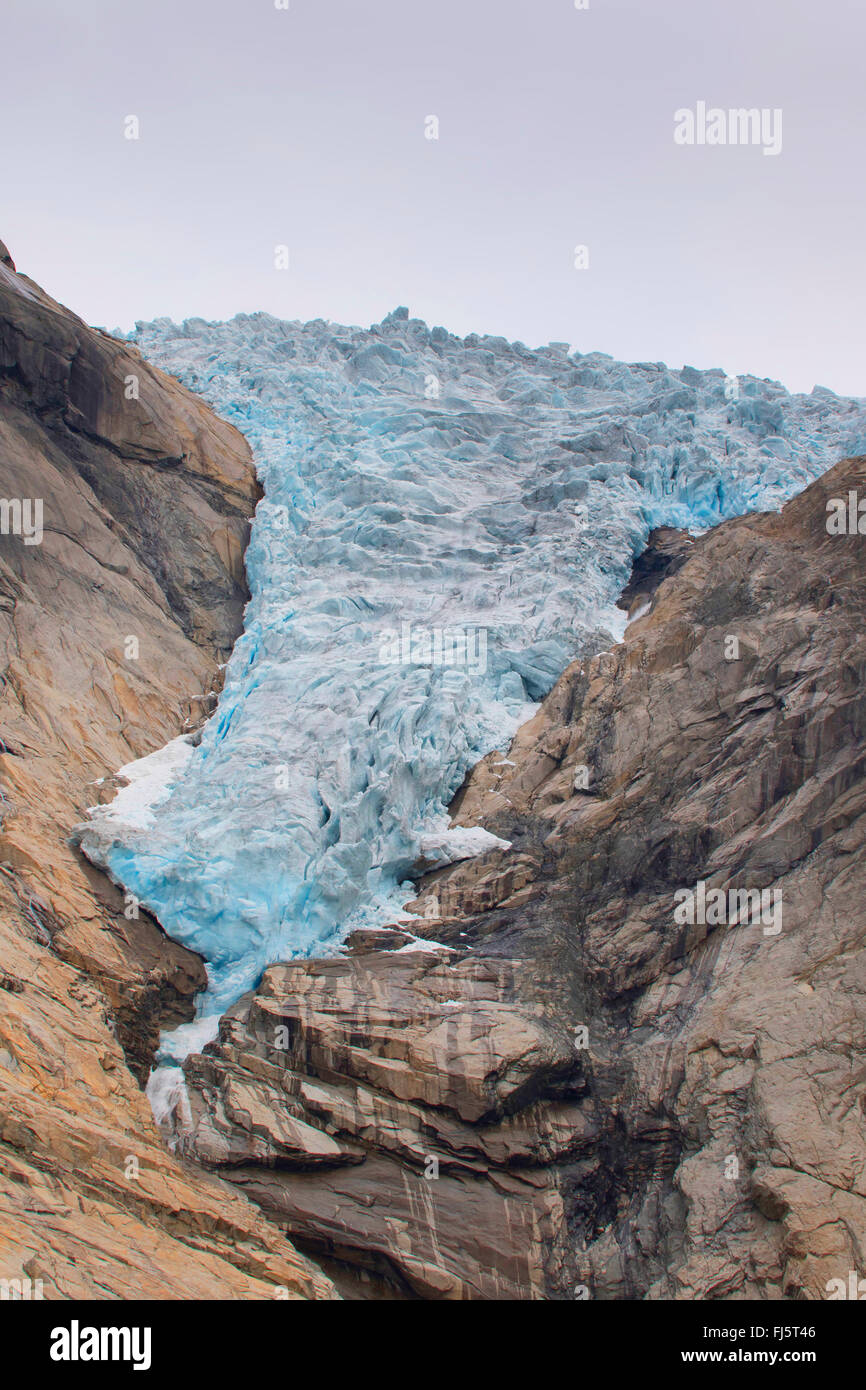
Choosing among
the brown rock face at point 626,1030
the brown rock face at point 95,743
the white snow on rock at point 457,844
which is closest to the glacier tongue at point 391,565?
the white snow on rock at point 457,844

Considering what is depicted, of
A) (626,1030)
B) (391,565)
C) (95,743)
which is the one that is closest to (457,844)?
(626,1030)

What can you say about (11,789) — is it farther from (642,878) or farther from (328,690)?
(642,878)

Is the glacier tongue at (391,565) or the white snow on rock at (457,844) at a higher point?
the glacier tongue at (391,565)

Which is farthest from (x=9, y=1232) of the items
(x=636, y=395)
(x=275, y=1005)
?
(x=636, y=395)

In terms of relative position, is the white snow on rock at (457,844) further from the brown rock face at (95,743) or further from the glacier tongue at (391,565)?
the brown rock face at (95,743)

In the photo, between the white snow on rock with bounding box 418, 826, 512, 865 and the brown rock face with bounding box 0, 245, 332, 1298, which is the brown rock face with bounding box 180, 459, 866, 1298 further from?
the brown rock face with bounding box 0, 245, 332, 1298

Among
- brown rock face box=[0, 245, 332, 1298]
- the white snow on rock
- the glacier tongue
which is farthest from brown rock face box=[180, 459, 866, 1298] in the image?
the glacier tongue

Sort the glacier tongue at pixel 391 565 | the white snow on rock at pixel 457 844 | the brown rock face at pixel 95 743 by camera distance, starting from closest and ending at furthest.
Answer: the brown rock face at pixel 95 743, the glacier tongue at pixel 391 565, the white snow on rock at pixel 457 844
